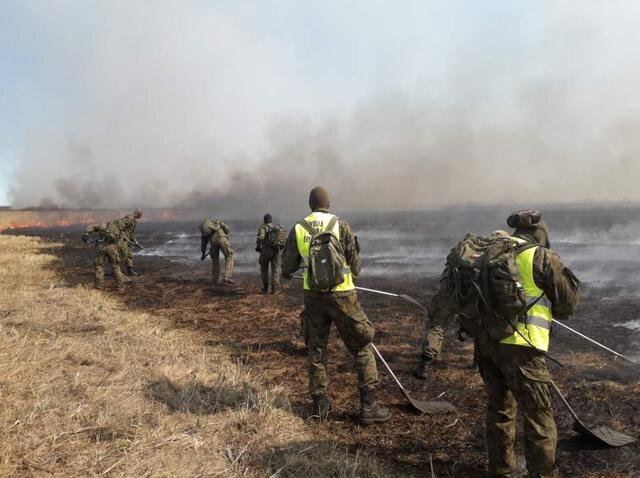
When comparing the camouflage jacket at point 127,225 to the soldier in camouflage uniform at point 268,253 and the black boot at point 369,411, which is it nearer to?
the soldier in camouflage uniform at point 268,253

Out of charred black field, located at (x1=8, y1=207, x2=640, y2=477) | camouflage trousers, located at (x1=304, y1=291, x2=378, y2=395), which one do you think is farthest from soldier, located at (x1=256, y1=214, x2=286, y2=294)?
camouflage trousers, located at (x1=304, y1=291, x2=378, y2=395)

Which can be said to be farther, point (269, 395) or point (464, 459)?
point (269, 395)

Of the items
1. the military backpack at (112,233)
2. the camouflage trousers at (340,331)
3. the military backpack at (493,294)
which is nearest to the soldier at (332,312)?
the camouflage trousers at (340,331)

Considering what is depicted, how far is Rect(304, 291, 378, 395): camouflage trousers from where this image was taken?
5086 millimetres

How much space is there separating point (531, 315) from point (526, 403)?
2.21 feet

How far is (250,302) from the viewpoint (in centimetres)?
1273

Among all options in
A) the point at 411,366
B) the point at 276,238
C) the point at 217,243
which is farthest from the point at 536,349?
the point at 217,243

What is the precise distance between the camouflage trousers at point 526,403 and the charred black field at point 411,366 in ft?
2.26

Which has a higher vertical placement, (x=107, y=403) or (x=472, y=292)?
(x=472, y=292)

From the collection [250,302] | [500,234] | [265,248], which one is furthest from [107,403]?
[265,248]

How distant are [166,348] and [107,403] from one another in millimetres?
2656

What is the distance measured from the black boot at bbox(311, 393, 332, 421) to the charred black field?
0.12 m

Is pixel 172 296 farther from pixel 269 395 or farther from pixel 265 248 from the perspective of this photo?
pixel 269 395

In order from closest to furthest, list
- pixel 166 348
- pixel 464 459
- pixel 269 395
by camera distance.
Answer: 1. pixel 464 459
2. pixel 269 395
3. pixel 166 348
